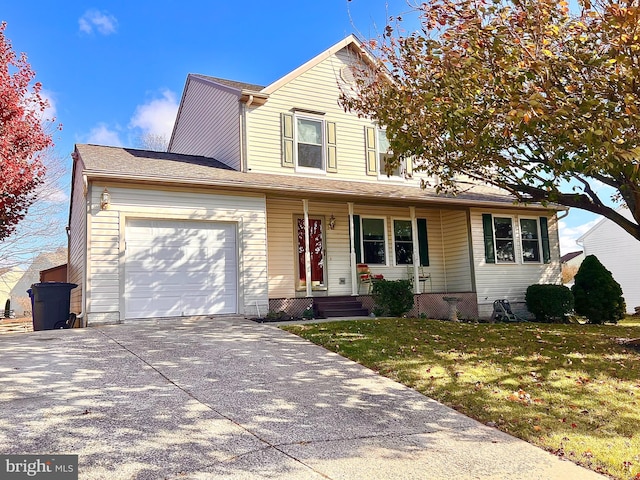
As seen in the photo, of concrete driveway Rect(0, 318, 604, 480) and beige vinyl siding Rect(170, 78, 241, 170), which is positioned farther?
beige vinyl siding Rect(170, 78, 241, 170)

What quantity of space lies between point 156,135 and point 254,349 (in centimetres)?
2831

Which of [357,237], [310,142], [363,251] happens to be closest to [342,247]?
[357,237]

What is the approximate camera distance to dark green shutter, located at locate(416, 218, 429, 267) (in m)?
14.8

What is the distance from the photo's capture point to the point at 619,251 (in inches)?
1081

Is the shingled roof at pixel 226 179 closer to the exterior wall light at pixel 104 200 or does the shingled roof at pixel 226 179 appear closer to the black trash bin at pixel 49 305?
the exterior wall light at pixel 104 200

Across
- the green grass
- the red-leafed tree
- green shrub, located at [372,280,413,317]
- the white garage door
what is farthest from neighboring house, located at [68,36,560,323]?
the green grass

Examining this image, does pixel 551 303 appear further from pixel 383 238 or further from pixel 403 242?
pixel 383 238

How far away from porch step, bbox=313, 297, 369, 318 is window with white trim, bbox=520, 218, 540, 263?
6.07 m

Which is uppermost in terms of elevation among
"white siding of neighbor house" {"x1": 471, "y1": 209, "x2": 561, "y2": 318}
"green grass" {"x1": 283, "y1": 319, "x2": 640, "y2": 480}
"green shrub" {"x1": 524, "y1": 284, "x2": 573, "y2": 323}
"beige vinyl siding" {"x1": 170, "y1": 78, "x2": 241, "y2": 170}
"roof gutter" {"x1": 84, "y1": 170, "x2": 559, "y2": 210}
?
"beige vinyl siding" {"x1": 170, "y1": 78, "x2": 241, "y2": 170}

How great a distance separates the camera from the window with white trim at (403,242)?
14555 mm

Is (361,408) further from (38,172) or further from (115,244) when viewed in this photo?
(38,172)

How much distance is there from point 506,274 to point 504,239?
3.62 ft

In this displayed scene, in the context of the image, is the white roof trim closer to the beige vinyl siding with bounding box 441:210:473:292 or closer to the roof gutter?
the roof gutter

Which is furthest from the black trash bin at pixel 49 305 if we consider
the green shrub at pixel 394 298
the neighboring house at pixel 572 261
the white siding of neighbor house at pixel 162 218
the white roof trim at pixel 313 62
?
the neighboring house at pixel 572 261
